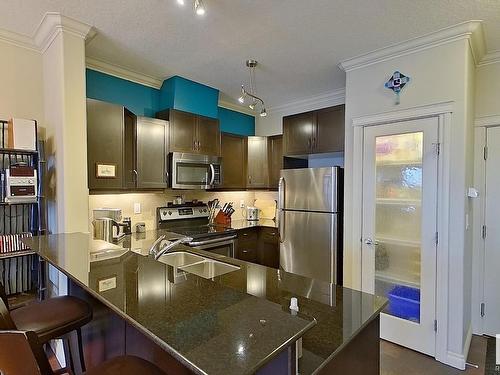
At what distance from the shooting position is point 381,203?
2.81m

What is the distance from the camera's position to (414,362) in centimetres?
242

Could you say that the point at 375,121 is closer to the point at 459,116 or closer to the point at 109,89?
the point at 459,116

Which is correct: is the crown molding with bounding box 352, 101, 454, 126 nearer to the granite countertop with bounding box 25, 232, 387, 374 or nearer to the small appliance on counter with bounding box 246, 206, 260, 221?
the granite countertop with bounding box 25, 232, 387, 374

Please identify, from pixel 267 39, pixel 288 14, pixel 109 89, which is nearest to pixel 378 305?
pixel 288 14

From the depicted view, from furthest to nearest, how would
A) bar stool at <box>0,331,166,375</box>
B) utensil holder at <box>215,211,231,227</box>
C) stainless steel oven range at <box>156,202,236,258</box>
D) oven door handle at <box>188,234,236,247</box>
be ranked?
utensil holder at <box>215,211,231,227</box>
stainless steel oven range at <box>156,202,236,258</box>
oven door handle at <box>188,234,236,247</box>
bar stool at <box>0,331,166,375</box>

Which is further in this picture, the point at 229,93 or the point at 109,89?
the point at 229,93

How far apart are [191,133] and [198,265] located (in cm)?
197

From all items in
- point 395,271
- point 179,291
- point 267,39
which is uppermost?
point 267,39

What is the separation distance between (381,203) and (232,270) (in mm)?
1743

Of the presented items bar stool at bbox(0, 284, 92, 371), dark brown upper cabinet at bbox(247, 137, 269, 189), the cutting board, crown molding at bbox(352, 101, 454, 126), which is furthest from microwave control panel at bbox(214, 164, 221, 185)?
bar stool at bbox(0, 284, 92, 371)

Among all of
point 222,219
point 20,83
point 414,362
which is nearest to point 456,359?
point 414,362

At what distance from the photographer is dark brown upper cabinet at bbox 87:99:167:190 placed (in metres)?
2.64

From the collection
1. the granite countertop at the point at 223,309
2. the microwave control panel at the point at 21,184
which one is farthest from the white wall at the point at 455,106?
the microwave control panel at the point at 21,184

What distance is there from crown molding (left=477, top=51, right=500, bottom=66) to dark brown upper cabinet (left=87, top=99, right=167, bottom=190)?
3.37 meters
